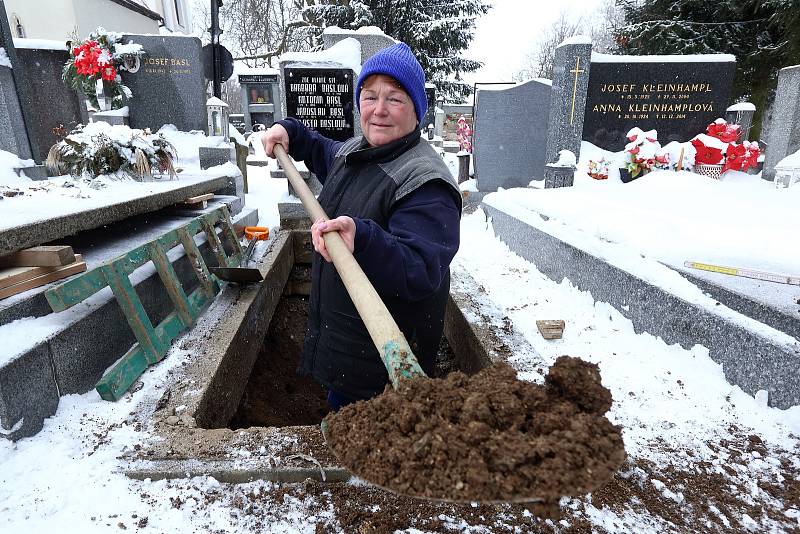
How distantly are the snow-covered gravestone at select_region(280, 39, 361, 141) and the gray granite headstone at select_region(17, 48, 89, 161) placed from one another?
153 inches

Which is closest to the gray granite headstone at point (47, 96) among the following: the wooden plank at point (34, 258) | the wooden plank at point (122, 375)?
the wooden plank at point (34, 258)

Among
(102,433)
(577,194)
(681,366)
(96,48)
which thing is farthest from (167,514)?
(96,48)

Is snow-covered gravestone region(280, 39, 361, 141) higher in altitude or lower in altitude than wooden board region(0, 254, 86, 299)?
higher

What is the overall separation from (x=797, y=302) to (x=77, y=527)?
313 cm

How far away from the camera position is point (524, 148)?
855 centimetres

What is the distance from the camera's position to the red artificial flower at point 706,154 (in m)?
5.97

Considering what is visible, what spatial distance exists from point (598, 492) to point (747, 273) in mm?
1884

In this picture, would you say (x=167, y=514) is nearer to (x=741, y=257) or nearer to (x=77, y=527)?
(x=77, y=527)

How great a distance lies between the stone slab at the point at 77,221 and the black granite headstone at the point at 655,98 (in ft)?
20.7

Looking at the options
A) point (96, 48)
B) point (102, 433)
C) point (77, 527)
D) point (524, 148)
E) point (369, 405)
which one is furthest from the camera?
point (524, 148)

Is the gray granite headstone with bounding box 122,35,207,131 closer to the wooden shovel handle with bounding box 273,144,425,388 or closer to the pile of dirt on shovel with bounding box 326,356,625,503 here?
the wooden shovel handle with bounding box 273,144,425,388

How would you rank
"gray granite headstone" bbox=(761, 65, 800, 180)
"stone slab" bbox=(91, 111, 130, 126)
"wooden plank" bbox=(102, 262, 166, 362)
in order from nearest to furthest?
"wooden plank" bbox=(102, 262, 166, 362) < "gray granite headstone" bbox=(761, 65, 800, 180) < "stone slab" bbox=(91, 111, 130, 126)

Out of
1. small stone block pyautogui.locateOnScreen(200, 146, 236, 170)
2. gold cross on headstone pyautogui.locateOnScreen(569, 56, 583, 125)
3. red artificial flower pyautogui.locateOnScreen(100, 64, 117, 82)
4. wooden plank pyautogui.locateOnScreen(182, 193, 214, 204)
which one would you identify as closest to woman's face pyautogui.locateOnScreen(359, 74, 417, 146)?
wooden plank pyautogui.locateOnScreen(182, 193, 214, 204)

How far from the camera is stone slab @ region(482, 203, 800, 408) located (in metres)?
1.85
